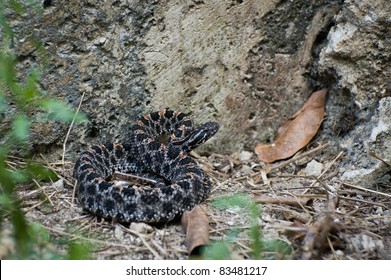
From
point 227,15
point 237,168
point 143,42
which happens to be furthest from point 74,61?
point 237,168

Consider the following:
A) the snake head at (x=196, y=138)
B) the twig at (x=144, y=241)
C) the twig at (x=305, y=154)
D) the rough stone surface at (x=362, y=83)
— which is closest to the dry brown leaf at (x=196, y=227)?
the twig at (x=144, y=241)

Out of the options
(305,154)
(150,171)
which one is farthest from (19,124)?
(305,154)

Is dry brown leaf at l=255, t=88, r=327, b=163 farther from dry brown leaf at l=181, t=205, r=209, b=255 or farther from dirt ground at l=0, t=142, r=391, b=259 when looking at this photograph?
dry brown leaf at l=181, t=205, r=209, b=255

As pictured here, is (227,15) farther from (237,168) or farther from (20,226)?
(20,226)

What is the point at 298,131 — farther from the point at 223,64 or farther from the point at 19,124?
the point at 19,124

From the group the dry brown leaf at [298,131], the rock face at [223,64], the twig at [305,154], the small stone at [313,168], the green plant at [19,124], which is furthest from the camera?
the dry brown leaf at [298,131]

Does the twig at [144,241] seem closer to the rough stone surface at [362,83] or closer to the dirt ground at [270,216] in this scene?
the dirt ground at [270,216]
